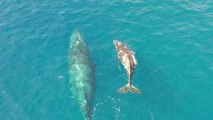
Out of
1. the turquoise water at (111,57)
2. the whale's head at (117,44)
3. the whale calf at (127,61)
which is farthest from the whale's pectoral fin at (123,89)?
the whale's head at (117,44)

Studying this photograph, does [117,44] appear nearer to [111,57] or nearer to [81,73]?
[111,57]

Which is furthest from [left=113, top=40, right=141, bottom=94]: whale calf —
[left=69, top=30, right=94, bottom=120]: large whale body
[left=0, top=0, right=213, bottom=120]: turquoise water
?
[left=69, top=30, right=94, bottom=120]: large whale body

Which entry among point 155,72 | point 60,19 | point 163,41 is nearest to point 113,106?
point 155,72

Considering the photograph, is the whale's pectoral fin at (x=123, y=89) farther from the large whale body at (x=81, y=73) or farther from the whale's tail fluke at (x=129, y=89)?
the large whale body at (x=81, y=73)

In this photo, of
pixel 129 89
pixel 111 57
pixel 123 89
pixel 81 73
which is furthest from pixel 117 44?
pixel 129 89

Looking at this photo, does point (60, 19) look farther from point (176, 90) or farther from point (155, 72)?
point (176, 90)
